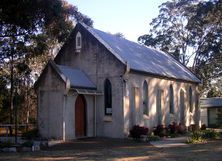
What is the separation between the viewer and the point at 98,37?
102 feet

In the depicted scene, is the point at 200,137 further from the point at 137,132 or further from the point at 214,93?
the point at 214,93

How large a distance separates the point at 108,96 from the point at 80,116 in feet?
8.42

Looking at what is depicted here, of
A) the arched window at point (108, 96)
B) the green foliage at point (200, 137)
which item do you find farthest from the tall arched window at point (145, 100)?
Result: the green foliage at point (200, 137)

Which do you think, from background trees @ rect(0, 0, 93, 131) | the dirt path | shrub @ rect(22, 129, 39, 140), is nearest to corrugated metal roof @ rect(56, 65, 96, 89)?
background trees @ rect(0, 0, 93, 131)

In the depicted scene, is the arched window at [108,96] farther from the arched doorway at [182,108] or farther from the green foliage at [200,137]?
the arched doorway at [182,108]

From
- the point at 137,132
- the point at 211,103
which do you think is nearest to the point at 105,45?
the point at 137,132

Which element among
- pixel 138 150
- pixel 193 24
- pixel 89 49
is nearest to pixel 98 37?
pixel 89 49

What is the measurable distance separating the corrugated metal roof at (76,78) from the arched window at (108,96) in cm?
96

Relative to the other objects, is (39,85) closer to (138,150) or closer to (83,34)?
(83,34)

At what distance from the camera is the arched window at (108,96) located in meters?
30.3

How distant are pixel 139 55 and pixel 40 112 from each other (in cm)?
1046

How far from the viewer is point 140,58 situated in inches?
1361

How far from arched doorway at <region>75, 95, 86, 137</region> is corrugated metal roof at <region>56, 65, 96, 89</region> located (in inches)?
39.3

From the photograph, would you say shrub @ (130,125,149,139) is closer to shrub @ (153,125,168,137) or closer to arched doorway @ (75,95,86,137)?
arched doorway @ (75,95,86,137)
